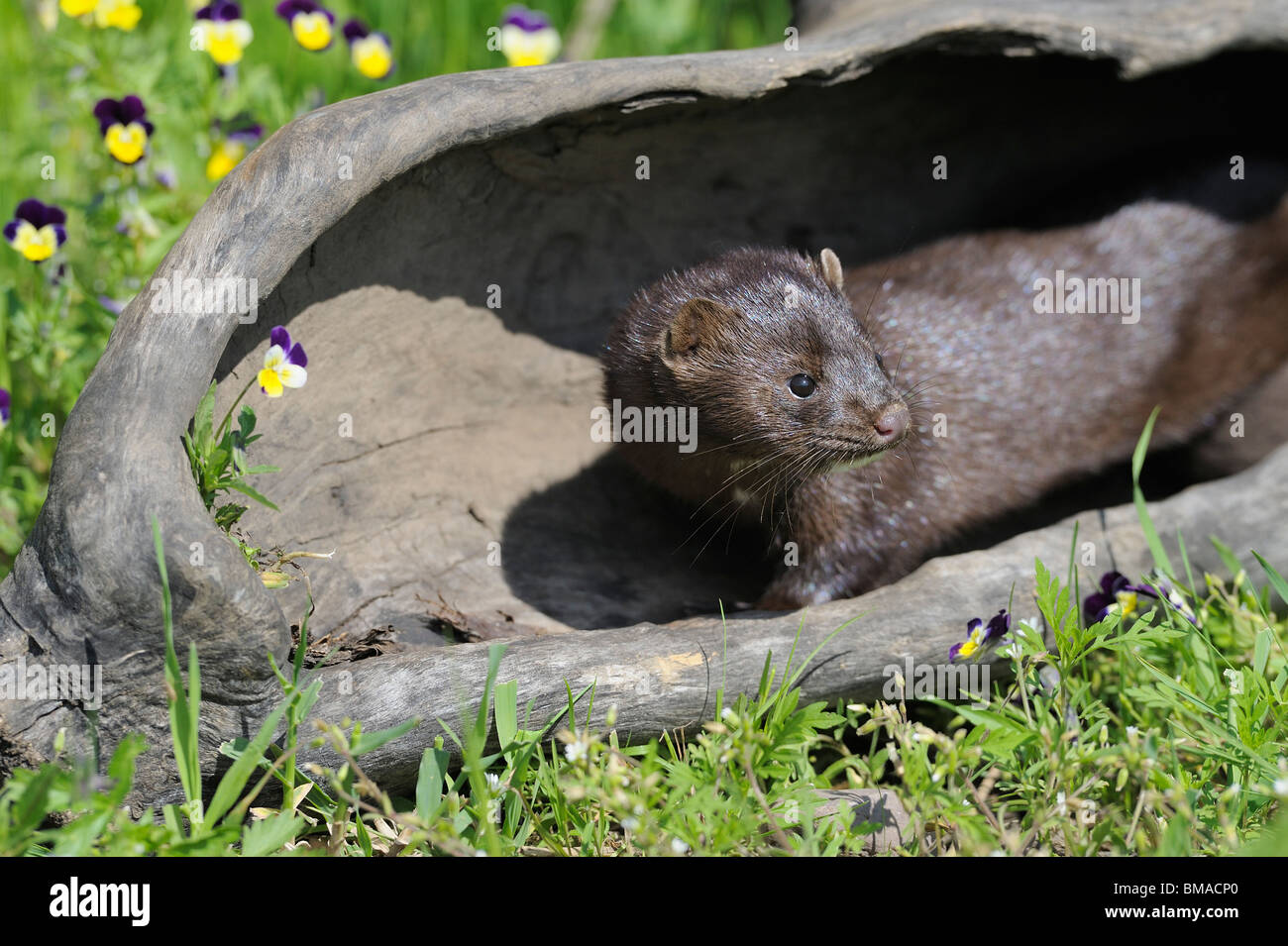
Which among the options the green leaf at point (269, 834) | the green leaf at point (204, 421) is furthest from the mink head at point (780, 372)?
the green leaf at point (269, 834)

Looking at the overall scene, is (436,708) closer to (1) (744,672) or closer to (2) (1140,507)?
(1) (744,672)

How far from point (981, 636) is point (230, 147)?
3.57 meters

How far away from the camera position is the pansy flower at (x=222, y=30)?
13.9ft

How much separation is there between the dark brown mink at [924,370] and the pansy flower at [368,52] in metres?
1.89

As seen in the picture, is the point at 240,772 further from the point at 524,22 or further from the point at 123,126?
the point at 524,22

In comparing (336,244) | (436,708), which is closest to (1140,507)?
(436,708)

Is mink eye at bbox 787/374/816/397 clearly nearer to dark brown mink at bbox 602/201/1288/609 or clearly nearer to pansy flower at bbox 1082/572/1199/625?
dark brown mink at bbox 602/201/1288/609

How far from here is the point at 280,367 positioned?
3123 millimetres

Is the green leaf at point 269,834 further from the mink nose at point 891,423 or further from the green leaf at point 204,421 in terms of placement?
the mink nose at point 891,423

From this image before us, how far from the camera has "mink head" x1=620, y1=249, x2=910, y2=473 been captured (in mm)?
3303

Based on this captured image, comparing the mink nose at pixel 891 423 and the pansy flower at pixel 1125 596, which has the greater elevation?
the mink nose at pixel 891 423

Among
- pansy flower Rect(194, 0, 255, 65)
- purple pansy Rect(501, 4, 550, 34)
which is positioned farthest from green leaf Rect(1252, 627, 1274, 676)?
pansy flower Rect(194, 0, 255, 65)

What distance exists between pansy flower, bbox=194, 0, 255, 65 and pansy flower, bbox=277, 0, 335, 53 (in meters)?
0.25

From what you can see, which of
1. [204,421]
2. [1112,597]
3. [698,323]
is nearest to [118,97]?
[204,421]
